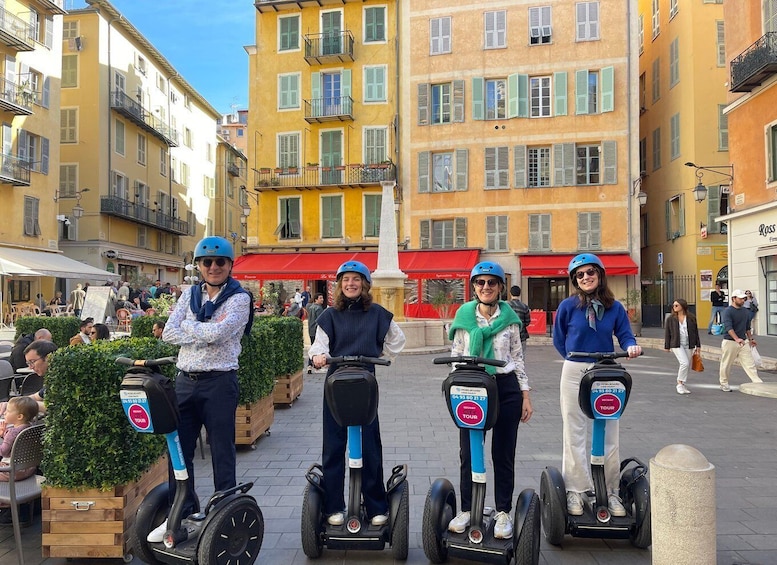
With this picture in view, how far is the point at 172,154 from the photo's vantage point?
42.2m

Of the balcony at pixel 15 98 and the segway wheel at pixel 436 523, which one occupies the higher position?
the balcony at pixel 15 98

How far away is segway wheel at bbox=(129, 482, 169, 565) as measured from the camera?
340 centimetres

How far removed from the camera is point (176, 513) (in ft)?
11.0

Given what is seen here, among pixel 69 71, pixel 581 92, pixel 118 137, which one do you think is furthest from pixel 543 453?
pixel 69 71

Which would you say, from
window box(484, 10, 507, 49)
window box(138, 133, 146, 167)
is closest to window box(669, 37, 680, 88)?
window box(484, 10, 507, 49)

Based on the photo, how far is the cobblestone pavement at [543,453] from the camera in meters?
3.91

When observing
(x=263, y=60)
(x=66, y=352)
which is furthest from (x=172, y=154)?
(x=66, y=352)

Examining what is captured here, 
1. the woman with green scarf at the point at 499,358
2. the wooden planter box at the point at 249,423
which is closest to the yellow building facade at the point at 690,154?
the wooden planter box at the point at 249,423

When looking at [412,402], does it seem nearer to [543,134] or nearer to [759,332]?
[759,332]

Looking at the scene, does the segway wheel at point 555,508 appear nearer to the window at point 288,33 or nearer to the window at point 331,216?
the window at point 331,216

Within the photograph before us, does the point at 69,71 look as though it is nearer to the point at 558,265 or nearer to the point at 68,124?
the point at 68,124

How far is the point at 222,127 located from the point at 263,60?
1430 inches

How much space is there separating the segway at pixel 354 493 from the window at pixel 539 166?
25.8 metres

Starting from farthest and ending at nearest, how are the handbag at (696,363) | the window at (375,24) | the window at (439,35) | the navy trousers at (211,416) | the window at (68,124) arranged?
the window at (68,124), the window at (375,24), the window at (439,35), the handbag at (696,363), the navy trousers at (211,416)
